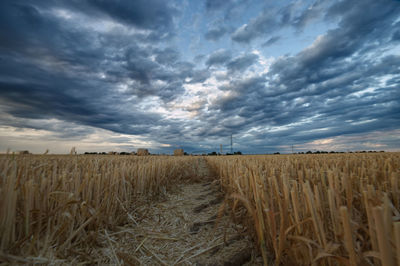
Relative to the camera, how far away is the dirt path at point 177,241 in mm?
1838

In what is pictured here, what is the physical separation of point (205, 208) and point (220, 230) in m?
1.00

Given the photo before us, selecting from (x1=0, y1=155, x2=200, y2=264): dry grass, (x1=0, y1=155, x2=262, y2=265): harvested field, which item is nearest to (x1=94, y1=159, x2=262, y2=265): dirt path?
(x1=0, y1=155, x2=262, y2=265): harvested field

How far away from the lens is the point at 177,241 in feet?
7.62

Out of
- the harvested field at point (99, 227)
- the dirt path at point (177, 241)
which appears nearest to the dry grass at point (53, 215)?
the harvested field at point (99, 227)

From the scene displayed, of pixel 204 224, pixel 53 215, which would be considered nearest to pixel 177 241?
pixel 204 224

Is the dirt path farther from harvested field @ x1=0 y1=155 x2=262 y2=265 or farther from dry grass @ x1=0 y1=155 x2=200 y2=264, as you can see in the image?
dry grass @ x1=0 y1=155 x2=200 y2=264

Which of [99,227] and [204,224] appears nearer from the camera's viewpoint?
[99,227]

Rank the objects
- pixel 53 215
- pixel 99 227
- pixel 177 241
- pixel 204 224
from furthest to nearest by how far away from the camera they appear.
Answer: pixel 204 224, pixel 177 241, pixel 99 227, pixel 53 215

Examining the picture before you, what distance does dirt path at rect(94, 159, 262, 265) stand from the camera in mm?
1838

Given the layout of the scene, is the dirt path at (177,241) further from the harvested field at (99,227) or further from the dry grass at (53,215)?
the dry grass at (53,215)

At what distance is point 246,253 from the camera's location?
1.84 m

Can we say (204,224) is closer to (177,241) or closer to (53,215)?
(177,241)

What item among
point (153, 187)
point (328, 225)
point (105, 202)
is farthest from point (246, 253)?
point (153, 187)

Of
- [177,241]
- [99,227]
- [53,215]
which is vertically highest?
[53,215]
